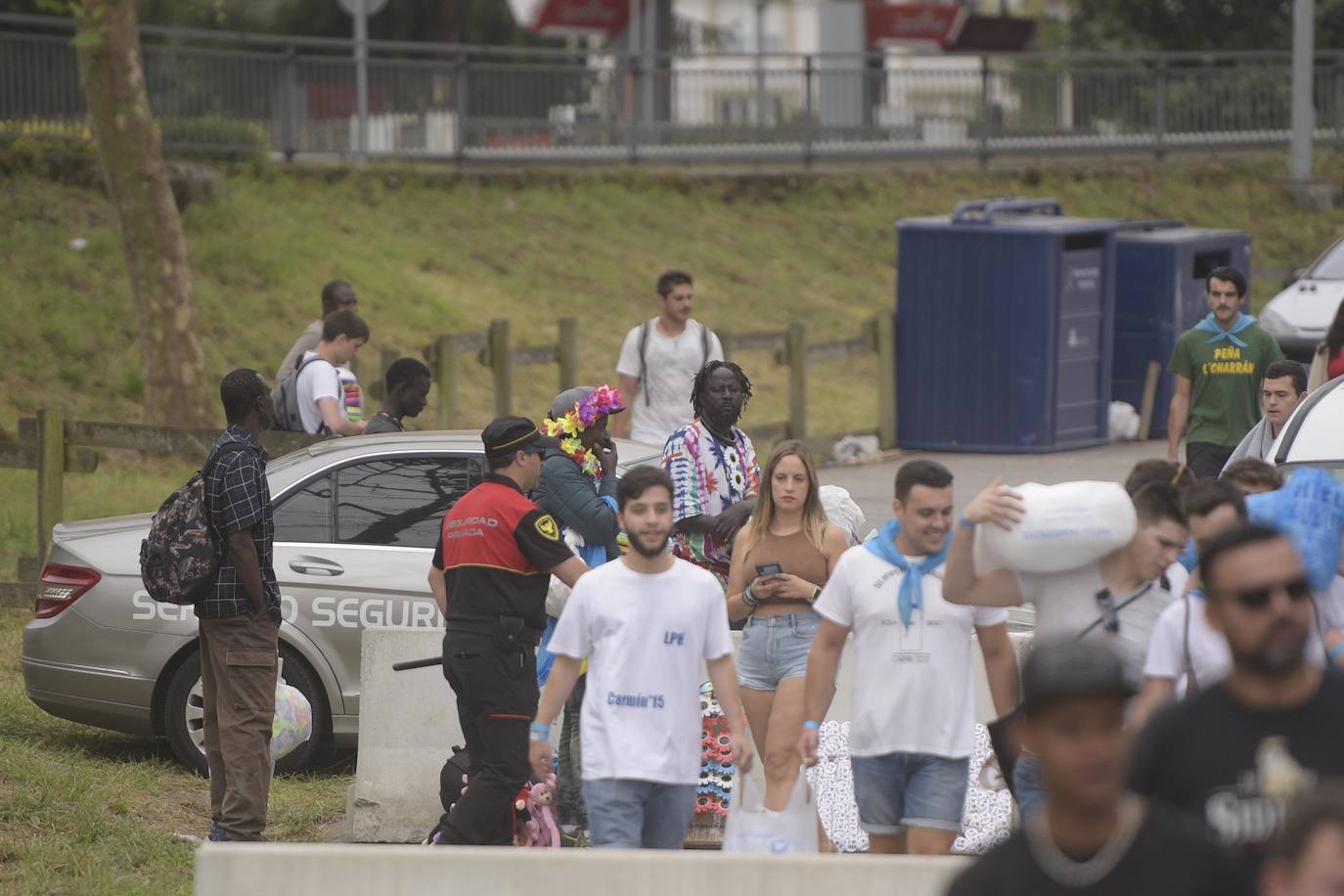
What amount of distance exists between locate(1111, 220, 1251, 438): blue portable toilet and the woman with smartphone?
1080 cm

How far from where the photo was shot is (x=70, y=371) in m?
17.5

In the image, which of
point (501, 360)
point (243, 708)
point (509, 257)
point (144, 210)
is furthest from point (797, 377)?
point (243, 708)

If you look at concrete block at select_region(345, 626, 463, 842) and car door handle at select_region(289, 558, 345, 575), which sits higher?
car door handle at select_region(289, 558, 345, 575)

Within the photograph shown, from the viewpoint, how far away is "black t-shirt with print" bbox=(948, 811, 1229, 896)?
3.33m

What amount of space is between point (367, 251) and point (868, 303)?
6.10 meters

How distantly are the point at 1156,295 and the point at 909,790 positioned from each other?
12.1 m

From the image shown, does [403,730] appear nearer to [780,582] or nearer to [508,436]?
[508,436]

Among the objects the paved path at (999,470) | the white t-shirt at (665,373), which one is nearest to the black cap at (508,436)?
the white t-shirt at (665,373)

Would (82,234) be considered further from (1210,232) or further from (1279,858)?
(1279,858)

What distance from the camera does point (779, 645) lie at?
272 inches

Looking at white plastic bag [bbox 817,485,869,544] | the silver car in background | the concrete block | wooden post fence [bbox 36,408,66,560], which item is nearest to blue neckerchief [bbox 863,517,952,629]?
white plastic bag [bbox 817,485,869,544]

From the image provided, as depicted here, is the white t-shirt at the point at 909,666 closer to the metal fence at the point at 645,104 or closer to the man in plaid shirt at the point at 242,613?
the man in plaid shirt at the point at 242,613

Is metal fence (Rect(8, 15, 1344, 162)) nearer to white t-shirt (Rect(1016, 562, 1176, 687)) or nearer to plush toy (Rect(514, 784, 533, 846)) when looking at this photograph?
plush toy (Rect(514, 784, 533, 846))

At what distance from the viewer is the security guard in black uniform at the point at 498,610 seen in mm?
6805
